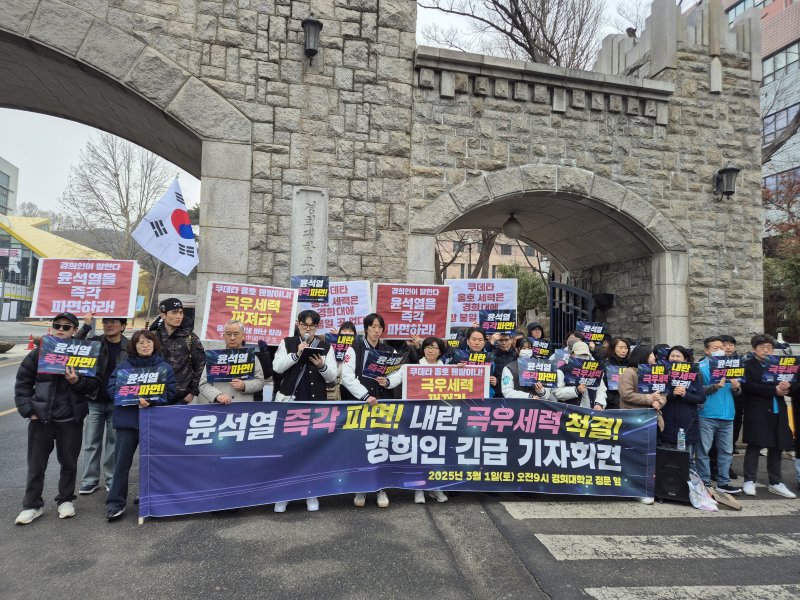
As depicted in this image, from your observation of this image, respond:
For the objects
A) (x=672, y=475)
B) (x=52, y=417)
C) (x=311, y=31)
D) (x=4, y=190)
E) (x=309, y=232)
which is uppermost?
(x=4, y=190)

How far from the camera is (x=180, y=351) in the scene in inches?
193

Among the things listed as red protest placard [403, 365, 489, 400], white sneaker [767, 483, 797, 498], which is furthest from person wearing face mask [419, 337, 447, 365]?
white sneaker [767, 483, 797, 498]

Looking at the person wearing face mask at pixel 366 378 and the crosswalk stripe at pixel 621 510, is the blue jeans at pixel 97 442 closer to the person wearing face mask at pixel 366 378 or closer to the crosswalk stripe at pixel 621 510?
the person wearing face mask at pixel 366 378

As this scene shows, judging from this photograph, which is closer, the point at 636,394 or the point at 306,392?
the point at 306,392

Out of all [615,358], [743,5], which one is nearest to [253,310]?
[615,358]

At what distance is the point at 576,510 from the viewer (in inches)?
188

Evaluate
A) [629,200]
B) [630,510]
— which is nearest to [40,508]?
[630,510]

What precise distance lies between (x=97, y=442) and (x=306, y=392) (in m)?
2.29

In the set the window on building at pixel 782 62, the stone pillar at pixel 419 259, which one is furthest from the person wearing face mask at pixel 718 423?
the window on building at pixel 782 62

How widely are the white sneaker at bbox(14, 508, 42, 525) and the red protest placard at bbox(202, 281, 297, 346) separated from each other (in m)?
2.10

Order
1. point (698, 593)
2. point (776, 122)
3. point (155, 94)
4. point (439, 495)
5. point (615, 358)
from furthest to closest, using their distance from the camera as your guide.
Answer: point (776, 122) < point (155, 94) < point (615, 358) < point (439, 495) < point (698, 593)

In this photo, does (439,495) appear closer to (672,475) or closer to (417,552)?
(417,552)

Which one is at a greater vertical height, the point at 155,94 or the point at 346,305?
the point at 155,94

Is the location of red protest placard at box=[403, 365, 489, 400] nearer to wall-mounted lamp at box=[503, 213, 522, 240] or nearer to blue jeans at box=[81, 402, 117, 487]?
blue jeans at box=[81, 402, 117, 487]
